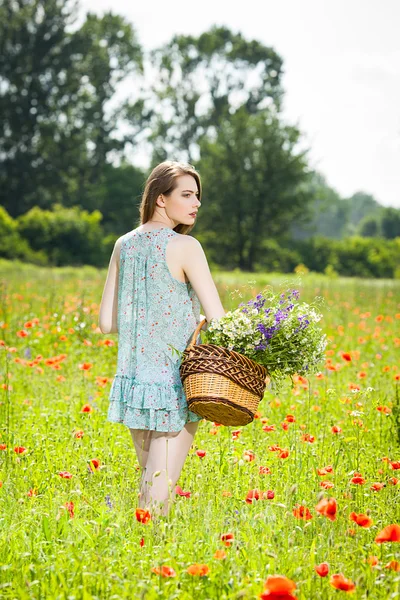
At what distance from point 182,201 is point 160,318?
→ 0.57m

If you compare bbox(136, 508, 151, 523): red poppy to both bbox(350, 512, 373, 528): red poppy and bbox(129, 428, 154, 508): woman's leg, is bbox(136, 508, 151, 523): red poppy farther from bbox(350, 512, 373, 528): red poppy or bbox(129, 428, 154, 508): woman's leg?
bbox(129, 428, 154, 508): woman's leg

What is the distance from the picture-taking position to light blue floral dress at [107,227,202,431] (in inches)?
143

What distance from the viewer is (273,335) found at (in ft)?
11.3

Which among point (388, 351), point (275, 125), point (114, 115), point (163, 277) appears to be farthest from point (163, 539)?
point (114, 115)

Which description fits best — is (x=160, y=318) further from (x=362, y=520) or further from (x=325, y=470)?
(x=362, y=520)

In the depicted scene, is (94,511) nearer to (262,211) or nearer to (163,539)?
(163,539)

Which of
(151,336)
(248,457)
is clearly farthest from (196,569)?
(151,336)

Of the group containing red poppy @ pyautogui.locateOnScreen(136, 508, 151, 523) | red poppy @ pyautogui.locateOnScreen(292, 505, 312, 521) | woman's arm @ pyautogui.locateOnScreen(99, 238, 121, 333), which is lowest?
red poppy @ pyautogui.locateOnScreen(136, 508, 151, 523)

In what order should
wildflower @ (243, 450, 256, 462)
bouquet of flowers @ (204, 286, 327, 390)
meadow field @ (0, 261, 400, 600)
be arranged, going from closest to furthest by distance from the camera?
1. meadow field @ (0, 261, 400, 600)
2. bouquet of flowers @ (204, 286, 327, 390)
3. wildflower @ (243, 450, 256, 462)

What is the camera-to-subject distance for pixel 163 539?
3205mm

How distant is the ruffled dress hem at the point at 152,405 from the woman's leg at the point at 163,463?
74 mm

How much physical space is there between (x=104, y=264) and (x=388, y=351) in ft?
96.9

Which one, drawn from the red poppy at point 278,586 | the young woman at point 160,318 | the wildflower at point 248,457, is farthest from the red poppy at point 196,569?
the wildflower at point 248,457

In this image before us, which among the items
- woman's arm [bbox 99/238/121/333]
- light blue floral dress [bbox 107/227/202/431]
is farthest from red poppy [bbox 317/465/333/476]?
woman's arm [bbox 99/238/121/333]
